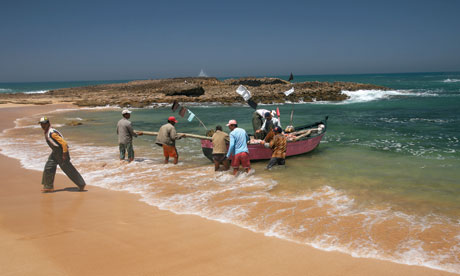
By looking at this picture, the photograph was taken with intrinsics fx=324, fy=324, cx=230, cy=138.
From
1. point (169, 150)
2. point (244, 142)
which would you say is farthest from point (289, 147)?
point (169, 150)

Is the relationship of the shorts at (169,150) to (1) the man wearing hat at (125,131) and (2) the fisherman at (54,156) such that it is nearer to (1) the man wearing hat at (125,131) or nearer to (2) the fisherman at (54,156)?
(1) the man wearing hat at (125,131)

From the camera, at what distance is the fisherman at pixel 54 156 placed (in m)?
7.01

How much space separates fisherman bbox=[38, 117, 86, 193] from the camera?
7.01m

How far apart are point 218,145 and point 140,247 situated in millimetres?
5009

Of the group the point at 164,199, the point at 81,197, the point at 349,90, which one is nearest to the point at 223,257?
the point at 164,199

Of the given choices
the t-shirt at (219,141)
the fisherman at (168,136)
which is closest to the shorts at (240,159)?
the t-shirt at (219,141)

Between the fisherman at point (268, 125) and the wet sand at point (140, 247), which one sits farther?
the fisherman at point (268, 125)

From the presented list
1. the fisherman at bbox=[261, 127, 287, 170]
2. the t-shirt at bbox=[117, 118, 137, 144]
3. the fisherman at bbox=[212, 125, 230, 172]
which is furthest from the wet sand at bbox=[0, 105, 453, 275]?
the fisherman at bbox=[261, 127, 287, 170]

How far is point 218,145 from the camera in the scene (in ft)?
31.3

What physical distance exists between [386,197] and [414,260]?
3.24m

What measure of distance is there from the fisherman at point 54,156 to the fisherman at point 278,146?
17.9 ft

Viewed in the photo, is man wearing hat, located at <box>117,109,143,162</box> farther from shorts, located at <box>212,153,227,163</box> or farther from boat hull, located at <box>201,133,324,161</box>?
shorts, located at <box>212,153,227,163</box>

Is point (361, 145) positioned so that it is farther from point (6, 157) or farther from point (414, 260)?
point (6, 157)

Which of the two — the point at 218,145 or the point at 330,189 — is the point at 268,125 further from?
the point at 330,189
